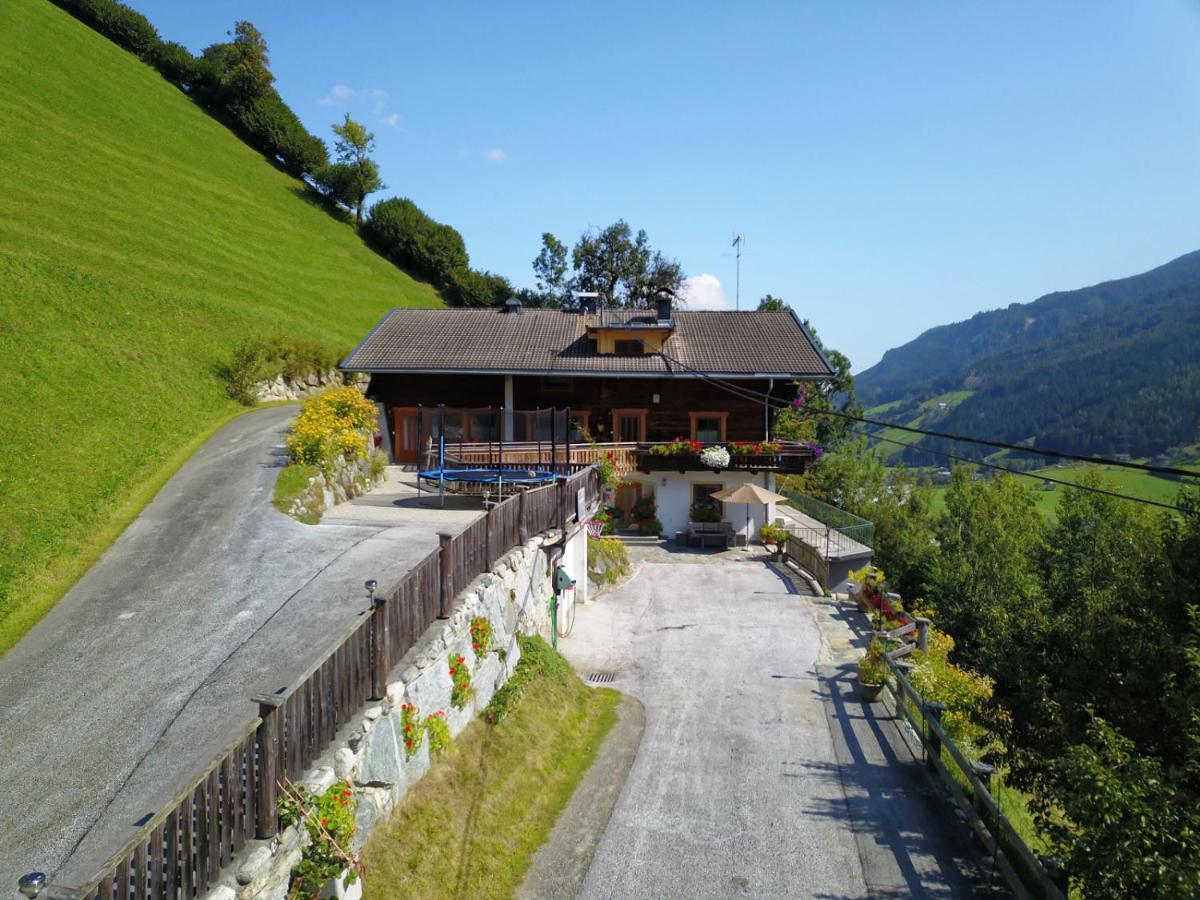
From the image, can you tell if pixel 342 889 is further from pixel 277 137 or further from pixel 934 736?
pixel 277 137

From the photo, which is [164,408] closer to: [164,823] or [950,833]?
[164,823]

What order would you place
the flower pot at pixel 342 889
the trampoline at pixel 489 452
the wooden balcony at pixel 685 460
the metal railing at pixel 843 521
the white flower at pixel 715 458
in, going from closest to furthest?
1. the flower pot at pixel 342 889
2. the trampoline at pixel 489 452
3. the metal railing at pixel 843 521
4. the white flower at pixel 715 458
5. the wooden balcony at pixel 685 460

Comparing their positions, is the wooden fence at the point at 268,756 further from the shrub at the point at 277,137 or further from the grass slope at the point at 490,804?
the shrub at the point at 277,137

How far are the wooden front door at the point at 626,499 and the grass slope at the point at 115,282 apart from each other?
14.6 meters

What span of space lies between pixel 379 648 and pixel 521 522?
6.07 m

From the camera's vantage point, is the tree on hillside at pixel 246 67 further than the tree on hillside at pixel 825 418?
Yes

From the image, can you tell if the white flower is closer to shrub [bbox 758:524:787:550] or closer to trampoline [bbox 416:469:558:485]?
shrub [bbox 758:524:787:550]

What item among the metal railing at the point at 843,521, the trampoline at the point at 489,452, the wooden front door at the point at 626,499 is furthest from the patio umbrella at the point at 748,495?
the trampoline at the point at 489,452

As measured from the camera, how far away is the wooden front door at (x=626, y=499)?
29.8 m

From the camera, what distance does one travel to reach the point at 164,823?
15.5ft

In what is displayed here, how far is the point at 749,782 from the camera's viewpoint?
11.5 metres

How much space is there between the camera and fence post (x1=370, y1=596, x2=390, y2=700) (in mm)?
7914

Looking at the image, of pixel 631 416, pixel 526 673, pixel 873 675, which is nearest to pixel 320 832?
pixel 526 673

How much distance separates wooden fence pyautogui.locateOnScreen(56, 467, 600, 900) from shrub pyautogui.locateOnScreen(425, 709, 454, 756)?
90cm
